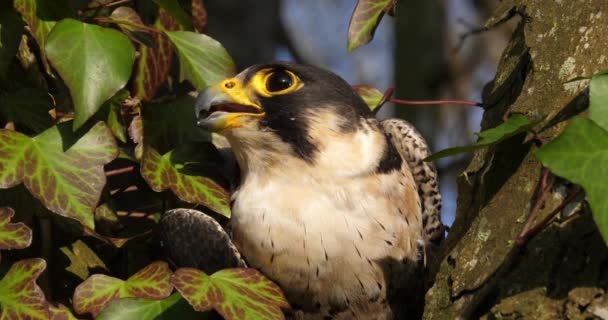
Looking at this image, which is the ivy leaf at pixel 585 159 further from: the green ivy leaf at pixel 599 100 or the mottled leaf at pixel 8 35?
the mottled leaf at pixel 8 35

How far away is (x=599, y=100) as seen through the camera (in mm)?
2432

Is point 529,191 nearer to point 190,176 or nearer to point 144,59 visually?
point 190,176

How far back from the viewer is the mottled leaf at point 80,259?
11.0 ft

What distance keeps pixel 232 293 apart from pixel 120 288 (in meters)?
0.36

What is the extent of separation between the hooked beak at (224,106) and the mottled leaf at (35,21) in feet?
2.03

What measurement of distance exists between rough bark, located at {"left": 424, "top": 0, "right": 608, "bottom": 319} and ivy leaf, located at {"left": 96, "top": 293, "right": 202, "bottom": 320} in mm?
698

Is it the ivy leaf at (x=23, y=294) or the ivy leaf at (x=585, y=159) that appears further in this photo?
the ivy leaf at (x=23, y=294)

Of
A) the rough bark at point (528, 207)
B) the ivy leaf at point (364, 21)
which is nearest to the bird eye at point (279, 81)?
the ivy leaf at point (364, 21)

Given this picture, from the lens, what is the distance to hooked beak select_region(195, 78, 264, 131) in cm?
353

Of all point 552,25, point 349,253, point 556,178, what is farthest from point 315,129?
point 556,178

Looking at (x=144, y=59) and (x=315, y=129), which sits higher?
(x=144, y=59)

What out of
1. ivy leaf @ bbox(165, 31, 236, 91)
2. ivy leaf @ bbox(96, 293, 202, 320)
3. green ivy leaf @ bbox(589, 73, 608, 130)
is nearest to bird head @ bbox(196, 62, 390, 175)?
ivy leaf @ bbox(165, 31, 236, 91)

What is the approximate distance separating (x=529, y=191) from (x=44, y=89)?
1553 mm

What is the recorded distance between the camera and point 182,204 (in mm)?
3711
